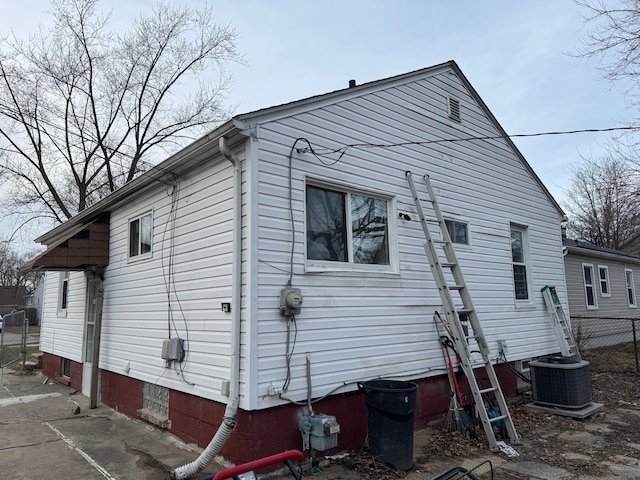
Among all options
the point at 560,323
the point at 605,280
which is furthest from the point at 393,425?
the point at 605,280

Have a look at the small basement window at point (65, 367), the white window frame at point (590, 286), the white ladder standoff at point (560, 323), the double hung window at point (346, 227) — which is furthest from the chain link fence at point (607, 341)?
the small basement window at point (65, 367)

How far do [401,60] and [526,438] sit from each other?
794 centimetres

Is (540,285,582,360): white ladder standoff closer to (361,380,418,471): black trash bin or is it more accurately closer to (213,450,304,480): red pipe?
(361,380,418,471): black trash bin

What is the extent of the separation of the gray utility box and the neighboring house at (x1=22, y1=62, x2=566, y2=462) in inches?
26.7

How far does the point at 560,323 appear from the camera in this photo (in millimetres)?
9000

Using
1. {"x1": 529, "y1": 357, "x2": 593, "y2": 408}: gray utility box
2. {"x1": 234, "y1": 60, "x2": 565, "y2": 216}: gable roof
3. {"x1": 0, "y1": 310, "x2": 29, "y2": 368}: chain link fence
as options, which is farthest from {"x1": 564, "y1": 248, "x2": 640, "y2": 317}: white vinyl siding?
{"x1": 0, "y1": 310, "x2": 29, "y2": 368}: chain link fence

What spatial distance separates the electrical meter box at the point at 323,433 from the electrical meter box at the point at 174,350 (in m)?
2.05

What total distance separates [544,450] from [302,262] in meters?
3.73

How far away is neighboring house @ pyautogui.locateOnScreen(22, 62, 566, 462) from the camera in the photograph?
4.73m

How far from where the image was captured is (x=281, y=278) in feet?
15.9

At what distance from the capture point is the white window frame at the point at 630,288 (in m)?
18.3

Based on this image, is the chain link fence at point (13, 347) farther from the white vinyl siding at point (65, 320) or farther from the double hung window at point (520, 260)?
the double hung window at point (520, 260)

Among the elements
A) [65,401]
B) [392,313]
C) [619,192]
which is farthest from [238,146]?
[619,192]

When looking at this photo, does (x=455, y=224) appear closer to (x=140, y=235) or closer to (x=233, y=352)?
(x=233, y=352)
